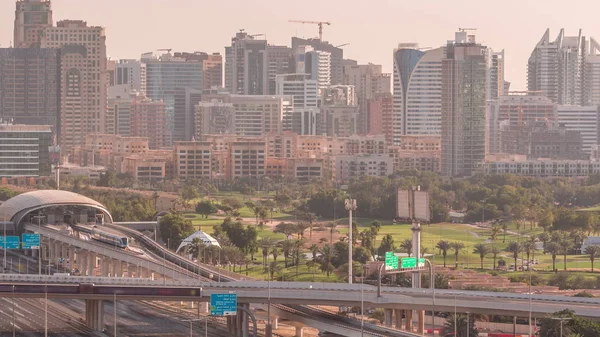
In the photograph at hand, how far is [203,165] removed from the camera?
176 m

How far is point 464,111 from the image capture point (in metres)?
191

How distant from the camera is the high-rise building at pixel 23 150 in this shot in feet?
535

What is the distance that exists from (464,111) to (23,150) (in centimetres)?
5330

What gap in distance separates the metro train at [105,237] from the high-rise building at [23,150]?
65.7 meters

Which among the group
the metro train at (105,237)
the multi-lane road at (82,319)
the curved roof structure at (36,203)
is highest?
the curved roof structure at (36,203)

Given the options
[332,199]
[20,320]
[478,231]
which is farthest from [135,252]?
[332,199]

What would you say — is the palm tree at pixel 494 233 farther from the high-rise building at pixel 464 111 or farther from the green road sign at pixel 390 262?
the high-rise building at pixel 464 111

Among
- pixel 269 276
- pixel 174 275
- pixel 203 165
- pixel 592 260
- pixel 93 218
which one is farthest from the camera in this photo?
pixel 203 165

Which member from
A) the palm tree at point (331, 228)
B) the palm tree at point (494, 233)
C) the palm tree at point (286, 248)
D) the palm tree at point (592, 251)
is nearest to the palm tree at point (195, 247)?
the palm tree at point (286, 248)

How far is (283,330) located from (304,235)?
47176 mm

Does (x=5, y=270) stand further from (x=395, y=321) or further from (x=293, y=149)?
(x=293, y=149)

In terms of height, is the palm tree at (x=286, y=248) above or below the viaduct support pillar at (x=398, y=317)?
above

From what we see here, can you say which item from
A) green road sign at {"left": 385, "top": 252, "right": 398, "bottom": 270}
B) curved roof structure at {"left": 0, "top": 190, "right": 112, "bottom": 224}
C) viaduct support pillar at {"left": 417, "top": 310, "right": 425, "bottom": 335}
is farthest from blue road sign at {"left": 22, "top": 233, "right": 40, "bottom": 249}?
viaduct support pillar at {"left": 417, "top": 310, "right": 425, "bottom": 335}

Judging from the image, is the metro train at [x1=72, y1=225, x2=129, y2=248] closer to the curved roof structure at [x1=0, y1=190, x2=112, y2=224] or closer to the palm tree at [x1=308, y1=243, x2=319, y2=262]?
the curved roof structure at [x1=0, y1=190, x2=112, y2=224]
